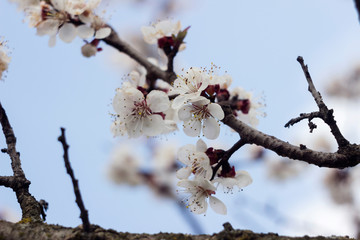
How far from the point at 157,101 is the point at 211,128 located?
30 cm

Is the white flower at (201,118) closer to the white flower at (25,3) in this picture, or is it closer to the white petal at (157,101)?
the white petal at (157,101)

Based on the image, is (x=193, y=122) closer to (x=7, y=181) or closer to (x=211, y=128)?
(x=211, y=128)

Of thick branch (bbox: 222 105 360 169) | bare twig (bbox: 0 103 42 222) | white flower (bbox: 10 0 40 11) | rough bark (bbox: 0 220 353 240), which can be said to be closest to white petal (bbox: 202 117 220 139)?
thick branch (bbox: 222 105 360 169)

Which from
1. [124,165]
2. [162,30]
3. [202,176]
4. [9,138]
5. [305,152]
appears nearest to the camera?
[305,152]

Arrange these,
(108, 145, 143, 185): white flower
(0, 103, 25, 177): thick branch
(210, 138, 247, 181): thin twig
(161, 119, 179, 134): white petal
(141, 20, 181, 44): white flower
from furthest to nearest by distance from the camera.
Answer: (108, 145, 143, 185): white flower
(141, 20, 181, 44): white flower
(161, 119, 179, 134): white petal
(210, 138, 247, 181): thin twig
(0, 103, 25, 177): thick branch

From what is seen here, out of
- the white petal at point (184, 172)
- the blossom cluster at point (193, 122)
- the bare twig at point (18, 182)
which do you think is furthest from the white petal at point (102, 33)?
the white petal at point (184, 172)

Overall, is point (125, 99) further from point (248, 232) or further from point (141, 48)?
point (141, 48)

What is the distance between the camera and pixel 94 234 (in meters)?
1.27

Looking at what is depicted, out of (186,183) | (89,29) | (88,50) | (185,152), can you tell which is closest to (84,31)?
(89,29)

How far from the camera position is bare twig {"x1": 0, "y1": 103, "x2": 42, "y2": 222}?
60.1 inches

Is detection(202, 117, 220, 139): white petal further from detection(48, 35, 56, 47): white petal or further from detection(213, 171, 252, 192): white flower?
detection(48, 35, 56, 47): white petal

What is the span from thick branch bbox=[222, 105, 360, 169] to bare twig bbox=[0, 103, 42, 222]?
912 millimetres

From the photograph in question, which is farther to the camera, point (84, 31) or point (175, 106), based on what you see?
point (84, 31)

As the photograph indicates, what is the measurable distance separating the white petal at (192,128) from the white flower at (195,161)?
52mm
